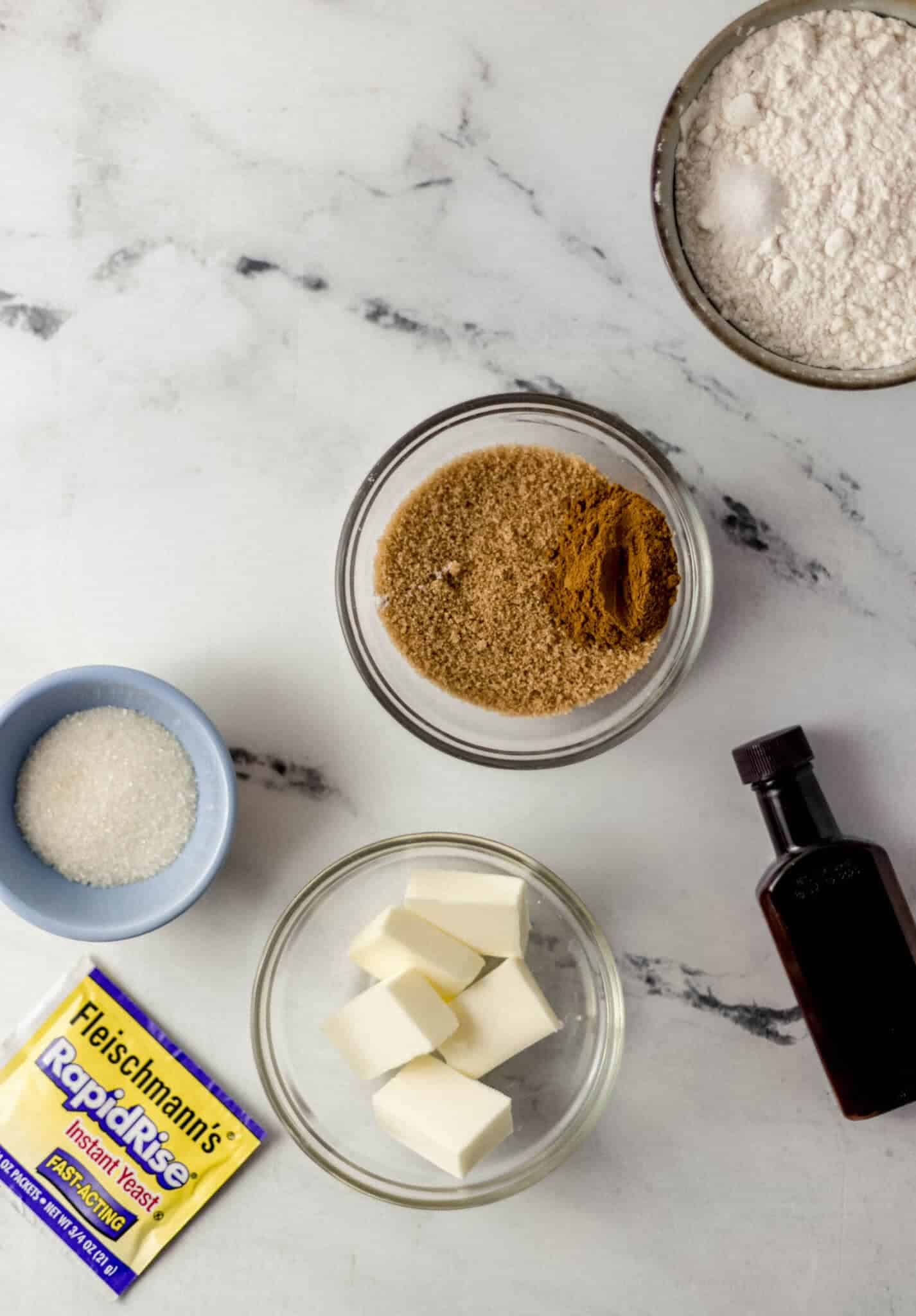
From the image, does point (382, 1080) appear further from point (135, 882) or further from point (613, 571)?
point (613, 571)

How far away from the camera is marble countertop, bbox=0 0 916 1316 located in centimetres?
107

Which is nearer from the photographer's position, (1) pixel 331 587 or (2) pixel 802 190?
(2) pixel 802 190

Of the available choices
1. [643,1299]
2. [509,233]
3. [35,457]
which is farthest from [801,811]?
[35,457]

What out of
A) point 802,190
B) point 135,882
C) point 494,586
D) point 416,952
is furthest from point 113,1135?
point 802,190

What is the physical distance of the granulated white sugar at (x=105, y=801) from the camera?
3.32 feet

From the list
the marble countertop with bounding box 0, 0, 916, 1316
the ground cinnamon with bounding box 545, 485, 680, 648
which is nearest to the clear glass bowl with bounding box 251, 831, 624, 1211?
the marble countertop with bounding box 0, 0, 916, 1316

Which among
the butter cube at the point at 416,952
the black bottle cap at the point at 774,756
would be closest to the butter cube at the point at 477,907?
the butter cube at the point at 416,952

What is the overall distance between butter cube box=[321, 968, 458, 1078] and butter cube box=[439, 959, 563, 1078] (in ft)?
0.07

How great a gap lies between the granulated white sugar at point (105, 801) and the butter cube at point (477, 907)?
0.25 meters

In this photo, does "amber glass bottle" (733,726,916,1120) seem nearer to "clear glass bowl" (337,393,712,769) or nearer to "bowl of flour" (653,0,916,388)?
"clear glass bowl" (337,393,712,769)

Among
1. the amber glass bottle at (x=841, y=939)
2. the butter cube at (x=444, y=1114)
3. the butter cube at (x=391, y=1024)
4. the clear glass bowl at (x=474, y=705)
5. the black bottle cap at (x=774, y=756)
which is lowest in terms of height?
the amber glass bottle at (x=841, y=939)

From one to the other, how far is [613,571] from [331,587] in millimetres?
309

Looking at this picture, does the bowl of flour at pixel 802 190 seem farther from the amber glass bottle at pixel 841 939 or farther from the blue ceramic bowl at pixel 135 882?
the blue ceramic bowl at pixel 135 882

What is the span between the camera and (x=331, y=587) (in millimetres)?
1079
